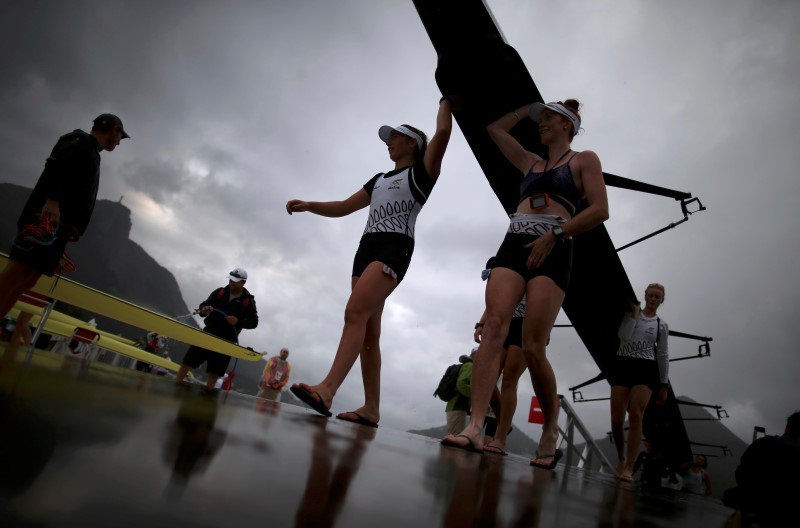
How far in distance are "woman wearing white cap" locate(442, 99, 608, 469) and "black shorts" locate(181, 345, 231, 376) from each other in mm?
→ 3828

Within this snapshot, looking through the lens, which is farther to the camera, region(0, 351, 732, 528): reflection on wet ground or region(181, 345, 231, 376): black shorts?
region(181, 345, 231, 376): black shorts

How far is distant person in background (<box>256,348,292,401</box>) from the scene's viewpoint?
822 cm

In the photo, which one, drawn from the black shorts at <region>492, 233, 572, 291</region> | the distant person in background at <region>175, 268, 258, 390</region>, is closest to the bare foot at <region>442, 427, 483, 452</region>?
the black shorts at <region>492, 233, 572, 291</region>

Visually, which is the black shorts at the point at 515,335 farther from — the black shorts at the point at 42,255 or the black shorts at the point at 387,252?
the black shorts at the point at 42,255

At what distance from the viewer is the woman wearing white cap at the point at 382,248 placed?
8.51ft

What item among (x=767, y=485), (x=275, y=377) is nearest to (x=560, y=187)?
(x=767, y=485)

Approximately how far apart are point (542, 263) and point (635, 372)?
10.4 feet

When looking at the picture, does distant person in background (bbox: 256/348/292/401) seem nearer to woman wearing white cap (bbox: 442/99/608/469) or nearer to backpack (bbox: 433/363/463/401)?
backpack (bbox: 433/363/463/401)

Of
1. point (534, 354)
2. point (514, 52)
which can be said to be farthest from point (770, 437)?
point (514, 52)

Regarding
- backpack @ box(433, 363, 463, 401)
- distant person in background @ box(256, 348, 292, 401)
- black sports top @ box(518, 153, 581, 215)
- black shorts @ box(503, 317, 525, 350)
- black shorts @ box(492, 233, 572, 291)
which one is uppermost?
black sports top @ box(518, 153, 581, 215)

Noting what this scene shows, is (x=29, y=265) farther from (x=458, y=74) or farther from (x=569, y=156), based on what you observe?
(x=569, y=156)

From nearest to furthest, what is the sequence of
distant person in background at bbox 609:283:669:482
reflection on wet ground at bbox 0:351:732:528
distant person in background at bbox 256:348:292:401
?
reflection on wet ground at bbox 0:351:732:528, distant person in background at bbox 609:283:669:482, distant person in background at bbox 256:348:292:401

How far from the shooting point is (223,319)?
544 cm

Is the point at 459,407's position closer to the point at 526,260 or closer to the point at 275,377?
the point at 526,260
